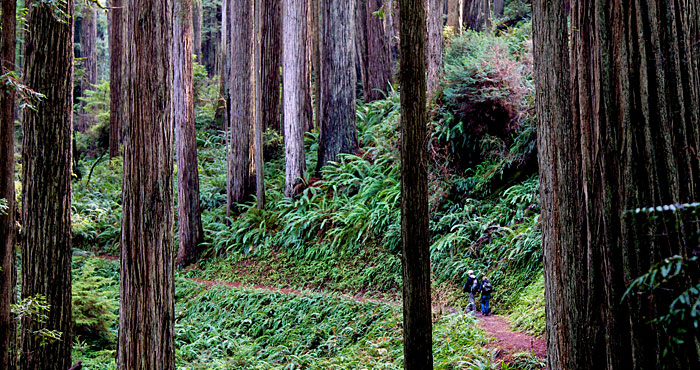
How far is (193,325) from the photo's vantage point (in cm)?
1106

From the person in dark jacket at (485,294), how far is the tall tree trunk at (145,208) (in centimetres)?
468

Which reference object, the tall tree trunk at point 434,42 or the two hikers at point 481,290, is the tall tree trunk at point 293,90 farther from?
the two hikers at point 481,290

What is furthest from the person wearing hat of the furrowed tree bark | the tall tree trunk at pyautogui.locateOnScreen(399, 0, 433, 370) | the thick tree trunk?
the thick tree trunk

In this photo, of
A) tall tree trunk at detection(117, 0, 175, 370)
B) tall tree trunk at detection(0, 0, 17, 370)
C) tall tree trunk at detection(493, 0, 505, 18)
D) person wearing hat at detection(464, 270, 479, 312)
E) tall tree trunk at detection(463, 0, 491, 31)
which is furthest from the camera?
tall tree trunk at detection(493, 0, 505, 18)

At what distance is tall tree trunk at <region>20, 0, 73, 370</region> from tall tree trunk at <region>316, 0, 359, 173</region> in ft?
30.3

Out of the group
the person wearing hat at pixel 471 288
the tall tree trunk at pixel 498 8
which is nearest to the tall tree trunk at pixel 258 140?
the person wearing hat at pixel 471 288

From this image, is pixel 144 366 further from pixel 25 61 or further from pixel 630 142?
pixel 630 142

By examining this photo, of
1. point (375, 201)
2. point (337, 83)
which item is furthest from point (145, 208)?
point (337, 83)

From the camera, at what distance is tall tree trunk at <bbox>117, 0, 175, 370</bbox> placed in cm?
565

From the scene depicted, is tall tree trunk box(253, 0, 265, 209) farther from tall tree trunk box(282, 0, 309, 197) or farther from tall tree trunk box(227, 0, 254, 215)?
tall tree trunk box(227, 0, 254, 215)

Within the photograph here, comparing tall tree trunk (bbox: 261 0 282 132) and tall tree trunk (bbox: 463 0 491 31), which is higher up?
tall tree trunk (bbox: 463 0 491 31)

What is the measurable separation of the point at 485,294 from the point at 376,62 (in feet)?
40.2

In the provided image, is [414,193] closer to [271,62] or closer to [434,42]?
[434,42]

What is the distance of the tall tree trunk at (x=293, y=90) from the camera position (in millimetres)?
15172
